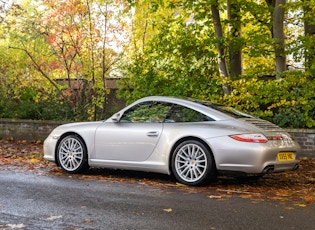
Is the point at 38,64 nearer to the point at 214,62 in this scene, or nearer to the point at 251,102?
the point at 214,62

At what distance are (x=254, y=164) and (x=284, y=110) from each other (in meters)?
5.74

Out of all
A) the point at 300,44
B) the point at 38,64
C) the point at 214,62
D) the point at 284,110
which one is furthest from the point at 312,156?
the point at 38,64

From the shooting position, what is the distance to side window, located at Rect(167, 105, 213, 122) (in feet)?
26.8

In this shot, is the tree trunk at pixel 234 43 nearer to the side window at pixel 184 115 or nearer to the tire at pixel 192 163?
the side window at pixel 184 115

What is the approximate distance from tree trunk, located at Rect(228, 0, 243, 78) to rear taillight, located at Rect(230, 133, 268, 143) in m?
7.24

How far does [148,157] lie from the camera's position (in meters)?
8.28

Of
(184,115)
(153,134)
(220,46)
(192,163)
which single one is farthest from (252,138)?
(220,46)

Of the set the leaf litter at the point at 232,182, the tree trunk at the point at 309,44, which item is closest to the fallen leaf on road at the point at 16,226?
the leaf litter at the point at 232,182

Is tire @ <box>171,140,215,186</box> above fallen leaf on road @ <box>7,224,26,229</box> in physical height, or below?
above

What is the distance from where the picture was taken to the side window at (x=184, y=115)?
8156 mm

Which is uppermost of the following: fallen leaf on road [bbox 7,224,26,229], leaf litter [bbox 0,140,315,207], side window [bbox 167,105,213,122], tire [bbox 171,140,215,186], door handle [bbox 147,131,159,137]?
side window [bbox 167,105,213,122]

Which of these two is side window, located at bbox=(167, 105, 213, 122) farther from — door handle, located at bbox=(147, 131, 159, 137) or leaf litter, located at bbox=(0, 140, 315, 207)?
leaf litter, located at bbox=(0, 140, 315, 207)

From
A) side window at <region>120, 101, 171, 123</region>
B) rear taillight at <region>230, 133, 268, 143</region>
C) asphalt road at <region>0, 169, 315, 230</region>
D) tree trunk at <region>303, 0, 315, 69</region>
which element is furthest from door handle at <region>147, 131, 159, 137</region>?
tree trunk at <region>303, 0, 315, 69</region>

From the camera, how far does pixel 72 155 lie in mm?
9203
